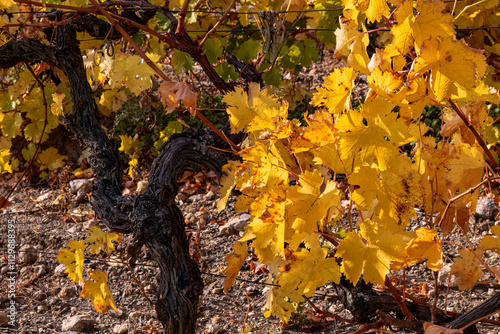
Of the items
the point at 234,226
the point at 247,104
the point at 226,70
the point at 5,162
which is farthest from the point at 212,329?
the point at 5,162

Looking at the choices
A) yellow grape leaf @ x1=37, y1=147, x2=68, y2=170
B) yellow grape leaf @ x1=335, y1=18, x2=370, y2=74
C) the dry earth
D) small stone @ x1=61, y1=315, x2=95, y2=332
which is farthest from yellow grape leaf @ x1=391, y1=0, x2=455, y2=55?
yellow grape leaf @ x1=37, y1=147, x2=68, y2=170

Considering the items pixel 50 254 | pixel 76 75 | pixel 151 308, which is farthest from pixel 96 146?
pixel 50 254

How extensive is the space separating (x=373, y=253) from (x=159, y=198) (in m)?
1.10

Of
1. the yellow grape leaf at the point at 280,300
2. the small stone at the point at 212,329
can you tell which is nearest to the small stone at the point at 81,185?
the small stone at the point at 212,329

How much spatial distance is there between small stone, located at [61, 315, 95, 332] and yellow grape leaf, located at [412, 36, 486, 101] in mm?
1959

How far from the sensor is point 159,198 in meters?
1.82

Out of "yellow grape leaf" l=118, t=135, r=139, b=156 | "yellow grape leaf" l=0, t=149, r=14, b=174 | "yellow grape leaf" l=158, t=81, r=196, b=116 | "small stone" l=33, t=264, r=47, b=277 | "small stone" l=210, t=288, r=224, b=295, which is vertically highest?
"yellow grape leaf" l=0, t=149, r=14, b=174

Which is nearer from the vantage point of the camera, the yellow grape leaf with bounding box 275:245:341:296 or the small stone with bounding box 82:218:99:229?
the yellow grape leaf with bounding box 275:245:341:296

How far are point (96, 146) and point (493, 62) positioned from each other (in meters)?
2.66

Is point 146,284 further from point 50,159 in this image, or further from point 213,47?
point 50,159

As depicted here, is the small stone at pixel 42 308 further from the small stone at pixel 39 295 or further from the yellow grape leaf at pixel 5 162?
the yellow grape leaf at pixel 5 162

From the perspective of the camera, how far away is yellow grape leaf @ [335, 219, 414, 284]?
0.90 m

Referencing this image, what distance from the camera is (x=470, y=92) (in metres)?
1.15

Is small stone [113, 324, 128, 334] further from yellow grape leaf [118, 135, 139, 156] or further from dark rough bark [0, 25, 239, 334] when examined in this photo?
yellow grape leaf [118, 135, 139, 156]
